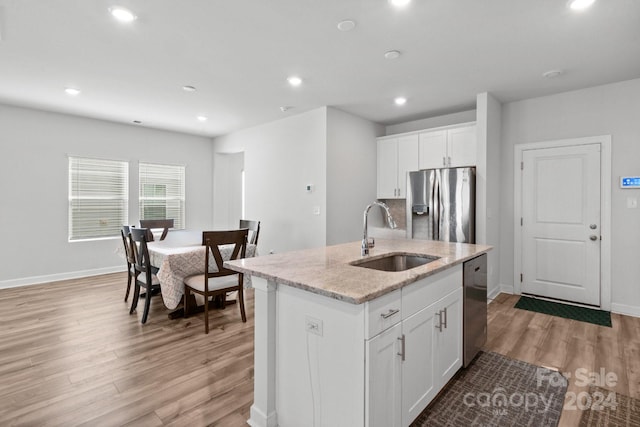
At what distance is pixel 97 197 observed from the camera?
543 cm

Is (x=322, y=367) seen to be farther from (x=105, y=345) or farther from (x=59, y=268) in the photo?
(x=59, y=268)

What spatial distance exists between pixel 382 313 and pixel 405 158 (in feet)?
12.8

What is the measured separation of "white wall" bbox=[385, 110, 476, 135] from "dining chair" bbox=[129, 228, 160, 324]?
420 cm

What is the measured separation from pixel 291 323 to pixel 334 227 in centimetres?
304

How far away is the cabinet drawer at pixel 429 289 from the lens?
163cm

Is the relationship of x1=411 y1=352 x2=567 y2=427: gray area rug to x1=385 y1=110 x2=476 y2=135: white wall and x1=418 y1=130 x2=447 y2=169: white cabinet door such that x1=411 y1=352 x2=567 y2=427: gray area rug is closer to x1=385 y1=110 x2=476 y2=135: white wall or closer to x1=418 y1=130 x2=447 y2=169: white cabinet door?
x1=418 y1=130 x2=447 y2=169: white cabinet door

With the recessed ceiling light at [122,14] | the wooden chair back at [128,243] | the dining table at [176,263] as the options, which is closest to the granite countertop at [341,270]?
the dining table at [176,263]

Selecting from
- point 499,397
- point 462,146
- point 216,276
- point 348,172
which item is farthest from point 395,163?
point 499,397

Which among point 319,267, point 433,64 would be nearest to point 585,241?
point 433,64

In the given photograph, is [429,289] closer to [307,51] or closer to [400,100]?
[307,51]

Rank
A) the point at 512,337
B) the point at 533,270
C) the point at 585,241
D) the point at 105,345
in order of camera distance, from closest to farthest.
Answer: the point at 105,345 → the point at 512,337 → the point at 585,241 → the point at 533,270

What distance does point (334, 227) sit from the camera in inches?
183

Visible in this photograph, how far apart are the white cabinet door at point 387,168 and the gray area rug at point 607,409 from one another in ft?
11.2

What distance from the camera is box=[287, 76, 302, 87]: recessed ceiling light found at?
3506 millimetres
